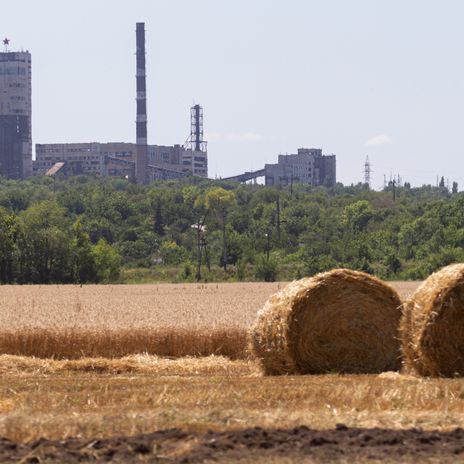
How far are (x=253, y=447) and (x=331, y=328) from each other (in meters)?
9.07

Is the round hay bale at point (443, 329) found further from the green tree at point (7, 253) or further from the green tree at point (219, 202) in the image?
the green tree at point (219, 202)

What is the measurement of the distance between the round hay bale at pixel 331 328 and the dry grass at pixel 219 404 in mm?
1212

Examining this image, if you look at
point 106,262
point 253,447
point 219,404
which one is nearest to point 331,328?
point 219,404

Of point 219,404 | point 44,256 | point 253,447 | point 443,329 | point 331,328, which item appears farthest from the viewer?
point 44,256

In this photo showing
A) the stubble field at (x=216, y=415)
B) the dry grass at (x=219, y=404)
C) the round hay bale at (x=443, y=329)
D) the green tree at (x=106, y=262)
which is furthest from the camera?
the green tree at (x=106, y=262)

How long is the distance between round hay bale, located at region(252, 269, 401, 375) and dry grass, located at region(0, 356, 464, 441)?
121cm

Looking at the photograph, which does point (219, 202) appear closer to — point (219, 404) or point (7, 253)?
point (7, 253)

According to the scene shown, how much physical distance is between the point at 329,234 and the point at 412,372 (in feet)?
312

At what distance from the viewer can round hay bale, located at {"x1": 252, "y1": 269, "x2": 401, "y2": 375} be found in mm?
18844

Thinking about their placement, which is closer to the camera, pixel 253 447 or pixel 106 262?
pixel 253 447

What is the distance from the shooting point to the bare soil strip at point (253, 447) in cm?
970

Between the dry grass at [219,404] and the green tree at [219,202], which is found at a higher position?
the green tree at [219,202]

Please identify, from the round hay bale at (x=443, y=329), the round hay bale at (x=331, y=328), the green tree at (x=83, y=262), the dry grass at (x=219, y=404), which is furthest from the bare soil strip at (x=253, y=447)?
the green tree at (x=83, y=262)

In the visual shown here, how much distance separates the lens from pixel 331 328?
1909cm
